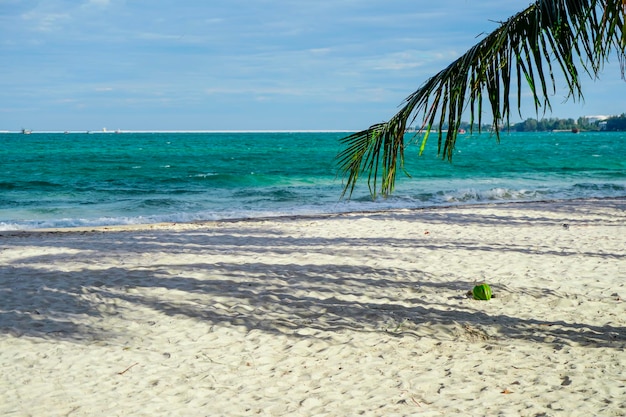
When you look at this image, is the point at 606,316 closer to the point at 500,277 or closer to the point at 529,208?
the point at 500,277

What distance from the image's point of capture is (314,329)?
237 inches

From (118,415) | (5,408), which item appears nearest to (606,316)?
(118,415)

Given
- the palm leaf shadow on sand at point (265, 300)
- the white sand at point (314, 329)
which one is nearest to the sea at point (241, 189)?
the white sand at point (314, 329)

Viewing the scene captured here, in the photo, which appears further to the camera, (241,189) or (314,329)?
(241,189)

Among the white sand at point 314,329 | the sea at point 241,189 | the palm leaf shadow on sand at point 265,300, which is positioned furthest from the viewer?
the sea at point 241,189

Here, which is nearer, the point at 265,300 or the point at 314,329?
the point at 314,329

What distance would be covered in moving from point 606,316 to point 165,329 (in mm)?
4247

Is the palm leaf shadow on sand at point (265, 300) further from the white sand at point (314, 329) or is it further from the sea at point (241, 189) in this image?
the sea at point (241, 189)

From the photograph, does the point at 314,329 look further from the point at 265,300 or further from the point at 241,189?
the point at 241,189

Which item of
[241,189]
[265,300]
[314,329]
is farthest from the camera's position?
[241,189]

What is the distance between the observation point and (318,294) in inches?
280

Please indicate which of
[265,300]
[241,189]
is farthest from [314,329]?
[241,189]

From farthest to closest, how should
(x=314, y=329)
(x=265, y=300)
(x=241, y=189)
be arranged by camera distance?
(x=241, y=189) < (x=265, y=300) < (x=314, y=329)

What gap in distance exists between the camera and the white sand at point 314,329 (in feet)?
14.9
